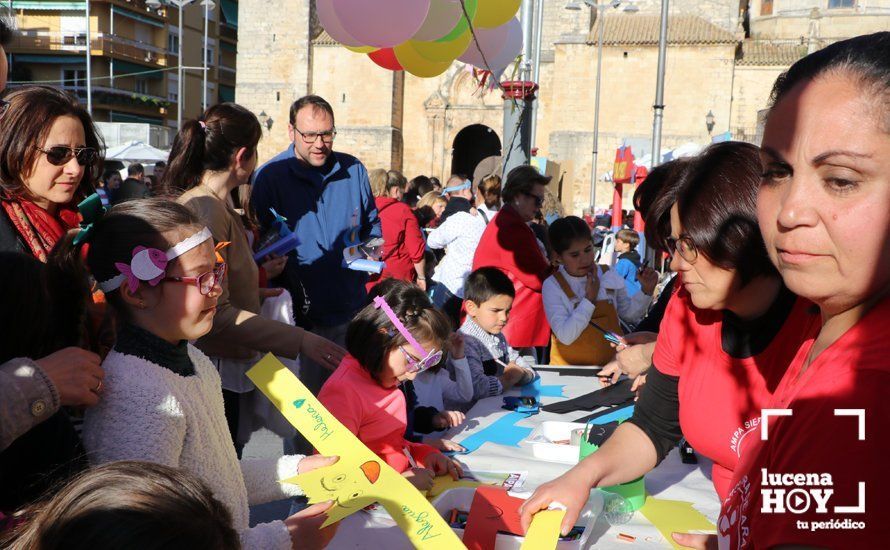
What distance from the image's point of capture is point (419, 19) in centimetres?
390

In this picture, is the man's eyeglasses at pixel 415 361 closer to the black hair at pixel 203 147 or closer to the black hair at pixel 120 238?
the black hair at pixel 120 238

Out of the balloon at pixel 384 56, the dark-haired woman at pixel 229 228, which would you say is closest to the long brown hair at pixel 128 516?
the dark-haired woman at pixel 229 228

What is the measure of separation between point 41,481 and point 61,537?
1.77ft

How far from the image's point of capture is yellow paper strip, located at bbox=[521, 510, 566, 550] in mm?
1624

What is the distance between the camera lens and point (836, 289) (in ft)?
3.15

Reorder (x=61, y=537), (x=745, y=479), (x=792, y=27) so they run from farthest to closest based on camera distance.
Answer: (x=792, y=27) < (x=745, y=479) < (x=61, y=537)

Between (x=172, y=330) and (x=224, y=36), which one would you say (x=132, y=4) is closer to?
(x=224, y=36)

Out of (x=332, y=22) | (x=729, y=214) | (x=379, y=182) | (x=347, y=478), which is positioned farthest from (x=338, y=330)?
(x=379, y=182)

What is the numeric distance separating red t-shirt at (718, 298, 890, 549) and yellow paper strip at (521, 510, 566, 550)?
0.64m

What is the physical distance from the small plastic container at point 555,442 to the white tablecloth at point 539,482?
4 centimetres

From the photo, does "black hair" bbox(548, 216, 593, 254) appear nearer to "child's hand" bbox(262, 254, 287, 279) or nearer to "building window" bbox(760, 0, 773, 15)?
"child's hand" bbox(262, 254, 287, 279)

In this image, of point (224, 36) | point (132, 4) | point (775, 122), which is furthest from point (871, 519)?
point (224, 36)

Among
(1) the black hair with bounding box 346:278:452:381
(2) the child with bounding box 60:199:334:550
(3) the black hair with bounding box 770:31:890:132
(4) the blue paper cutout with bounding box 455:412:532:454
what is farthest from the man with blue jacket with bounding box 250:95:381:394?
(3) the black hair with bounding box 770:31:890:132

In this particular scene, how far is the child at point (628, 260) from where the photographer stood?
776 centimetres
